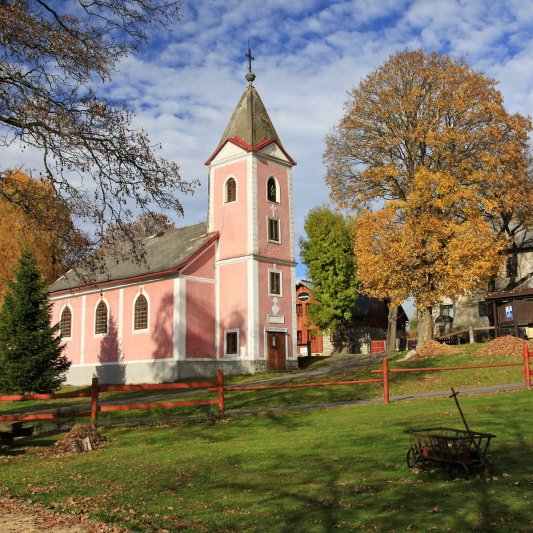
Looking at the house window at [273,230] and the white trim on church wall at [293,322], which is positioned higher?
the house window at [273,230]

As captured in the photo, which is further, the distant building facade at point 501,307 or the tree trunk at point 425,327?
the distant building facade at point 501,307

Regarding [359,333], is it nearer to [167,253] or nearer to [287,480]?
[167,253]

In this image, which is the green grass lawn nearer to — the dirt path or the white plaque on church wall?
the dirt path

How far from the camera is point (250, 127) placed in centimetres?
3609

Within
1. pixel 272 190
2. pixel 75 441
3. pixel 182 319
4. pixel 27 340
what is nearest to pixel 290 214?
pixel 272 190

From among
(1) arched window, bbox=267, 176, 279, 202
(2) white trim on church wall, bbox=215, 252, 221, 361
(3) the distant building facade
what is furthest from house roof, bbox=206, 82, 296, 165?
(3) the distant building facade

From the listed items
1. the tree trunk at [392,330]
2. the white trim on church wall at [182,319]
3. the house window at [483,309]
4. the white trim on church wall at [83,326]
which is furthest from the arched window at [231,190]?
the house window at [483,309]

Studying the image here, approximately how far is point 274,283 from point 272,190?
5545 mm

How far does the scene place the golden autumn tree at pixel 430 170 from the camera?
30452 millimetres

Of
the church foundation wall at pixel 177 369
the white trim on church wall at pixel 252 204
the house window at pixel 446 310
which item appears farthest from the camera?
the house window at pixel 446 310

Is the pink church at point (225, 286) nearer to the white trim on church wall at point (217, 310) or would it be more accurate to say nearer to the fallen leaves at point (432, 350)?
the white trim on church wall at point (217, 310)

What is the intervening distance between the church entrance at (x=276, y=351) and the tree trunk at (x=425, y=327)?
7.51 meters

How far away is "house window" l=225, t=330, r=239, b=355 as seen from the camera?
112 ft

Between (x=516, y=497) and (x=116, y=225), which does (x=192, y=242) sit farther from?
(x=516, y=497)
